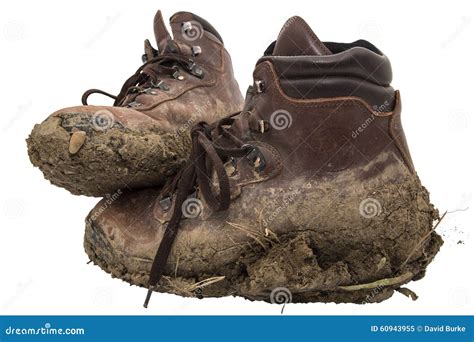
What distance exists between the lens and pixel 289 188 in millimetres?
2799

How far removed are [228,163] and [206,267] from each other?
15.1 inches

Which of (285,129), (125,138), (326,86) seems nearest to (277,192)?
(285,129)

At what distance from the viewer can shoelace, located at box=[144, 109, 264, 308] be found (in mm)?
2828

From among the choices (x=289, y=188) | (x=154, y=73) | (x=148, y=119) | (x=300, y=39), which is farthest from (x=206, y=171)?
(x=154, y=73)

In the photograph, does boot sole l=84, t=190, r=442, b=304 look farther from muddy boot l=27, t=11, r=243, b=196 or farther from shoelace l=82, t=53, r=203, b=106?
shoelace l=82, t=53, r=203, b=106

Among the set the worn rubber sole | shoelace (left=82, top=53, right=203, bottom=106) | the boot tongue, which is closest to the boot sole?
the worn rubber sole

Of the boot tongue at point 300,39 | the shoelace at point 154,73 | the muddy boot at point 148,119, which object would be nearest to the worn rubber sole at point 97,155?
the muddy boot at point 148,119

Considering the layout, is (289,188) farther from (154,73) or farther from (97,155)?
(154,73)

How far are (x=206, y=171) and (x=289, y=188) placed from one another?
329mm

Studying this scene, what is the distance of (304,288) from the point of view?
272cm

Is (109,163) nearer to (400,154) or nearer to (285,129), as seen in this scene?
(285,129)

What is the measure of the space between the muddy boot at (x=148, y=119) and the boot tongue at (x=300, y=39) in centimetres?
71

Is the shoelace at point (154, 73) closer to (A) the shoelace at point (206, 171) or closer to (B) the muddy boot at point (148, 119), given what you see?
(B) the muddy boot at point (148, 119)

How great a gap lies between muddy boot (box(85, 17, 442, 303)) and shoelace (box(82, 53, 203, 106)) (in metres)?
0.74
